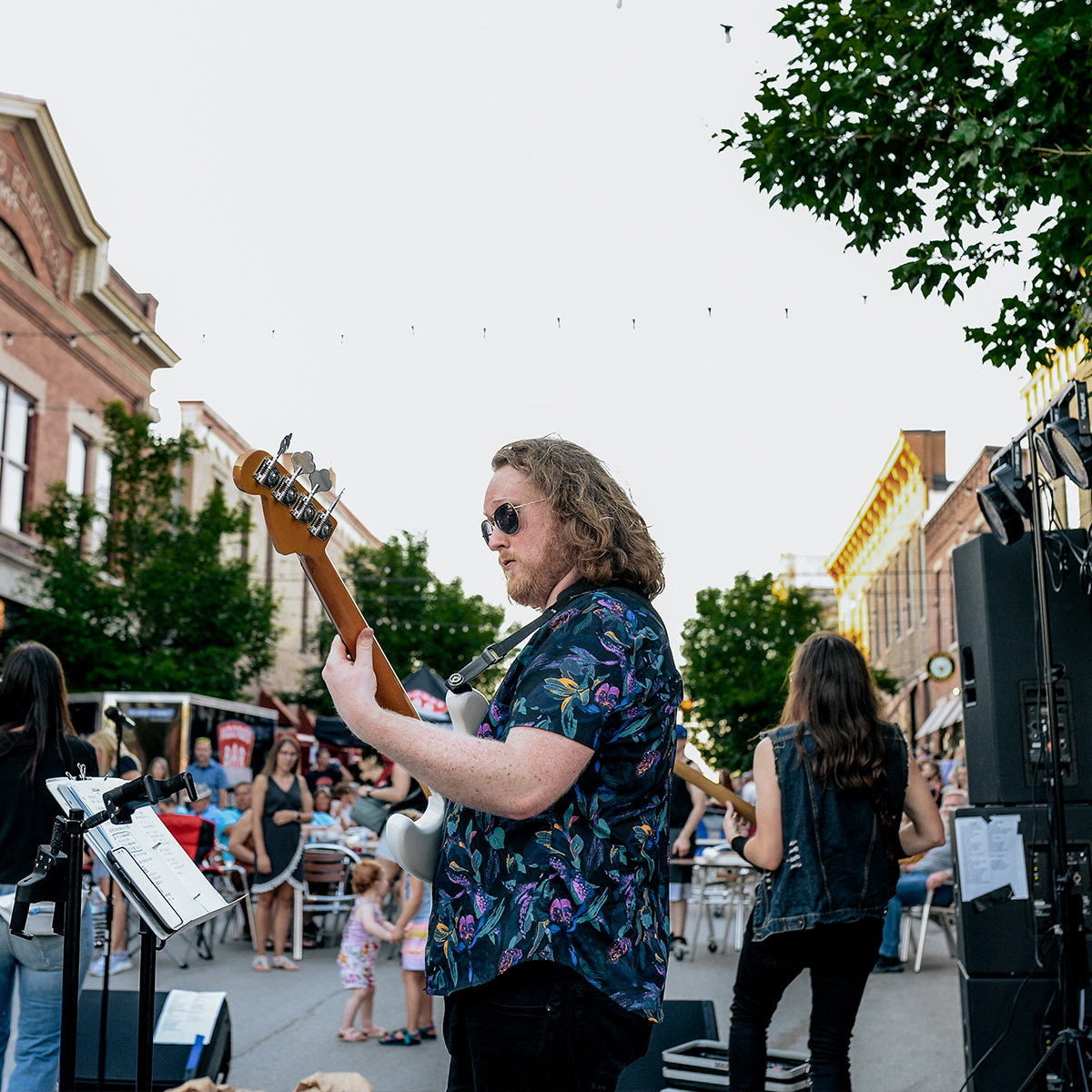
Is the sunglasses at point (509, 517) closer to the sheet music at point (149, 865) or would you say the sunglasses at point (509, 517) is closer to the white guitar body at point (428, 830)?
the white guitar body at point (428, 830)

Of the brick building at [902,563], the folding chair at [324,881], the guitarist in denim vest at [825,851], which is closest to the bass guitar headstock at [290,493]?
the guitarist in denim vest at [825,851]

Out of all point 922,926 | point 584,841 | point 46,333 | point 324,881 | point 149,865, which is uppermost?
point 46,333

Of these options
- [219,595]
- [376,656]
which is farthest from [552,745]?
[219,595]

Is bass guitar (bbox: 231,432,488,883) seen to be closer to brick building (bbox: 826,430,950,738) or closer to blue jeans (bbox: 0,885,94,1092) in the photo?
blue jeans (bbox: 0,885,94,1092)

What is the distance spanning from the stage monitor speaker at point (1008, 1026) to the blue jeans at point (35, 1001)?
3531mm

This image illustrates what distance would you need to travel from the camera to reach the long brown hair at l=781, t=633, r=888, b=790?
13.8ft

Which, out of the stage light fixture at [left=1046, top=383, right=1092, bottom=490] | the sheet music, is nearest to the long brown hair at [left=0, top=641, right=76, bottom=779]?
the sheet music

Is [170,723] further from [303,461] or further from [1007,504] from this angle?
[303,461]

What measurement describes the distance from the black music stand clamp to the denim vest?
6.62 feet

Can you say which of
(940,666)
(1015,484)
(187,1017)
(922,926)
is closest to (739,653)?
(940,666)

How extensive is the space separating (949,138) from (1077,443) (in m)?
1.67

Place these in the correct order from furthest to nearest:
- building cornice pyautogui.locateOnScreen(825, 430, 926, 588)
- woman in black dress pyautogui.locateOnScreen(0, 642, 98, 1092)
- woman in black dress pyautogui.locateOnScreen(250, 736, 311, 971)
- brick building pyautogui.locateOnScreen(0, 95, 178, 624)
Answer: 1. building cornice pyautogui.locateOnScreen(825, 430, 926, 588)
2. brick building pyautogui.locateOnScreen(0, 95, 178, 624)
3. woman in black dress pyautogui.locateOnScreen(250, 736, 311, 971)
4. woman in black dress pyautogui.locateOnScreen(0, 642, 98, 1092)

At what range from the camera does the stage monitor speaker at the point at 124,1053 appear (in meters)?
4.86

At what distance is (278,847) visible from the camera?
33.1 feet
